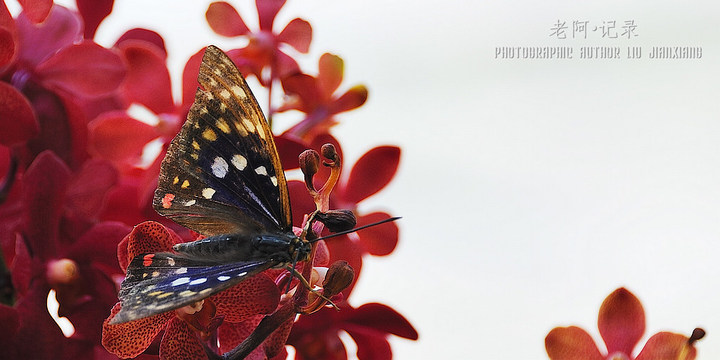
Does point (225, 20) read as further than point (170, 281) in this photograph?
Yes

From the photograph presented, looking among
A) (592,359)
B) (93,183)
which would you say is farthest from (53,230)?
(592,359)

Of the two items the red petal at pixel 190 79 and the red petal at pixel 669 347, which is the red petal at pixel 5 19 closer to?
the red petal at pixel 190 79

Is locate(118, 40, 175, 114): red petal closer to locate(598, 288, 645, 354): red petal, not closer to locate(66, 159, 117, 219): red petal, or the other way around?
locate(66, 159, 117, 219): red petal

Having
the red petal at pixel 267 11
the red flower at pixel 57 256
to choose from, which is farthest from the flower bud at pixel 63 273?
the red petal at pixel 267 11

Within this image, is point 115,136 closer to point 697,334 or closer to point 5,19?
point 5,19

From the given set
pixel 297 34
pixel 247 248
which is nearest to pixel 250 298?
pixel 247 248

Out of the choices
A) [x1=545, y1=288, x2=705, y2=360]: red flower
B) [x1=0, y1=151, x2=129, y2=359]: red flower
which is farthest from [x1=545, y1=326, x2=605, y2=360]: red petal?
[x1=0, y1=151, x2=129, y2=359]: red flower
